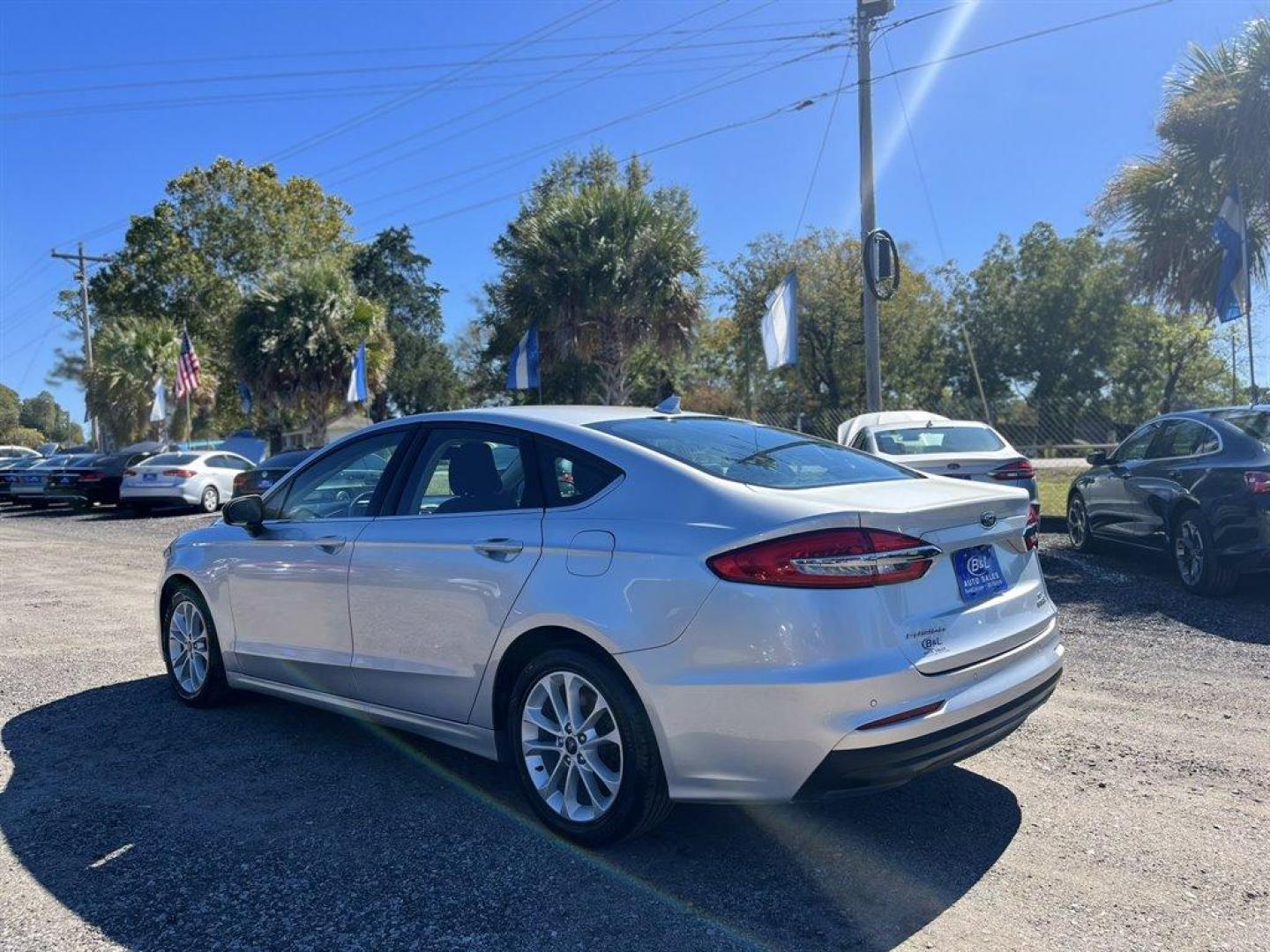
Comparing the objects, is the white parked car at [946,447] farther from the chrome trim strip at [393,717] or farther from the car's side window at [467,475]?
the chrome trim strip at [393,717]

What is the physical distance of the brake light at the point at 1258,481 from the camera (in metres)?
7.35

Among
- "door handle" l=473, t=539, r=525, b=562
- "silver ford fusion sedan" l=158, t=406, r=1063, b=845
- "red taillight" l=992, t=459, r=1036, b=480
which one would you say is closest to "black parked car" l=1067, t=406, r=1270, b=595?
"red taillight" l=992, t=459, r=1036, b=480

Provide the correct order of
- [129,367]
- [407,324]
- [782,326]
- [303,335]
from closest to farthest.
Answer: [782,326] < [303,335] < [129,367] < [407,324]

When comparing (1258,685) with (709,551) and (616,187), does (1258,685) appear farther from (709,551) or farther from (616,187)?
(616,187)

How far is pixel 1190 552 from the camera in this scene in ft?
26.5

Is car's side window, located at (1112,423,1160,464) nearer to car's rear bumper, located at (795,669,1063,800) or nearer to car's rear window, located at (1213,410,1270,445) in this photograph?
car's rear window, located at (1213,410,1270,445)

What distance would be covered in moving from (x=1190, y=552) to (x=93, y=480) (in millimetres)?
21503

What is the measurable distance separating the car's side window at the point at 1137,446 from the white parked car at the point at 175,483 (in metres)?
16.9

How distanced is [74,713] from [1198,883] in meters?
5.33

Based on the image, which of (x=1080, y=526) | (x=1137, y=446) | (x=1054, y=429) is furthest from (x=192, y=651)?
(x=1054, y=429)

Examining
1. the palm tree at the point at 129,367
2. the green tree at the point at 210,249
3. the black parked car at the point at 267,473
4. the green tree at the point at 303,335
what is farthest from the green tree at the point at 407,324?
the black parked car at the point at 267,473

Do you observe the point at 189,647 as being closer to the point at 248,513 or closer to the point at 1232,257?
the point at 248,513

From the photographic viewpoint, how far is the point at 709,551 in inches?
129

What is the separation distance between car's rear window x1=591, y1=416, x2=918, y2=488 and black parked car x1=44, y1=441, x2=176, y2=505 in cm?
2038
